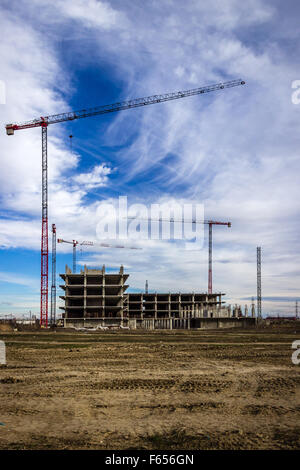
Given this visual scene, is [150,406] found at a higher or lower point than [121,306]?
higher

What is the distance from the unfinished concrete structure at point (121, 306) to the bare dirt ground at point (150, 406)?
7939cm

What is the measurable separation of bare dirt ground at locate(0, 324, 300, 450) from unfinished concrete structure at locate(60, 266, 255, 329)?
260ft

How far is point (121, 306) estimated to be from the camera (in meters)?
108

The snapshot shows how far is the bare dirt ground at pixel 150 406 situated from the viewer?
25.9 ft

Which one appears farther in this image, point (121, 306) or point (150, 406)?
point (121, 306)

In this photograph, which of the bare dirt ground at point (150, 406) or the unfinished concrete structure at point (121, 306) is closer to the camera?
the bare dirt ground at point (150, 406)

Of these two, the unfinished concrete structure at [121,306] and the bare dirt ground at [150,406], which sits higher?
the bare dirt ground at [150,406]

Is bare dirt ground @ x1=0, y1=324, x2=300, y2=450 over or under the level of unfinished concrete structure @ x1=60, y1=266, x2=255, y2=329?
over

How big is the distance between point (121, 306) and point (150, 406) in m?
98.8

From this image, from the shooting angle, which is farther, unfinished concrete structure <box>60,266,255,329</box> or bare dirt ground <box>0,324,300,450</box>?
unfinished concrete structure <box>60,266,255,329</box>

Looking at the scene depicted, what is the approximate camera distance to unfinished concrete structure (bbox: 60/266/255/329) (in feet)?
334
